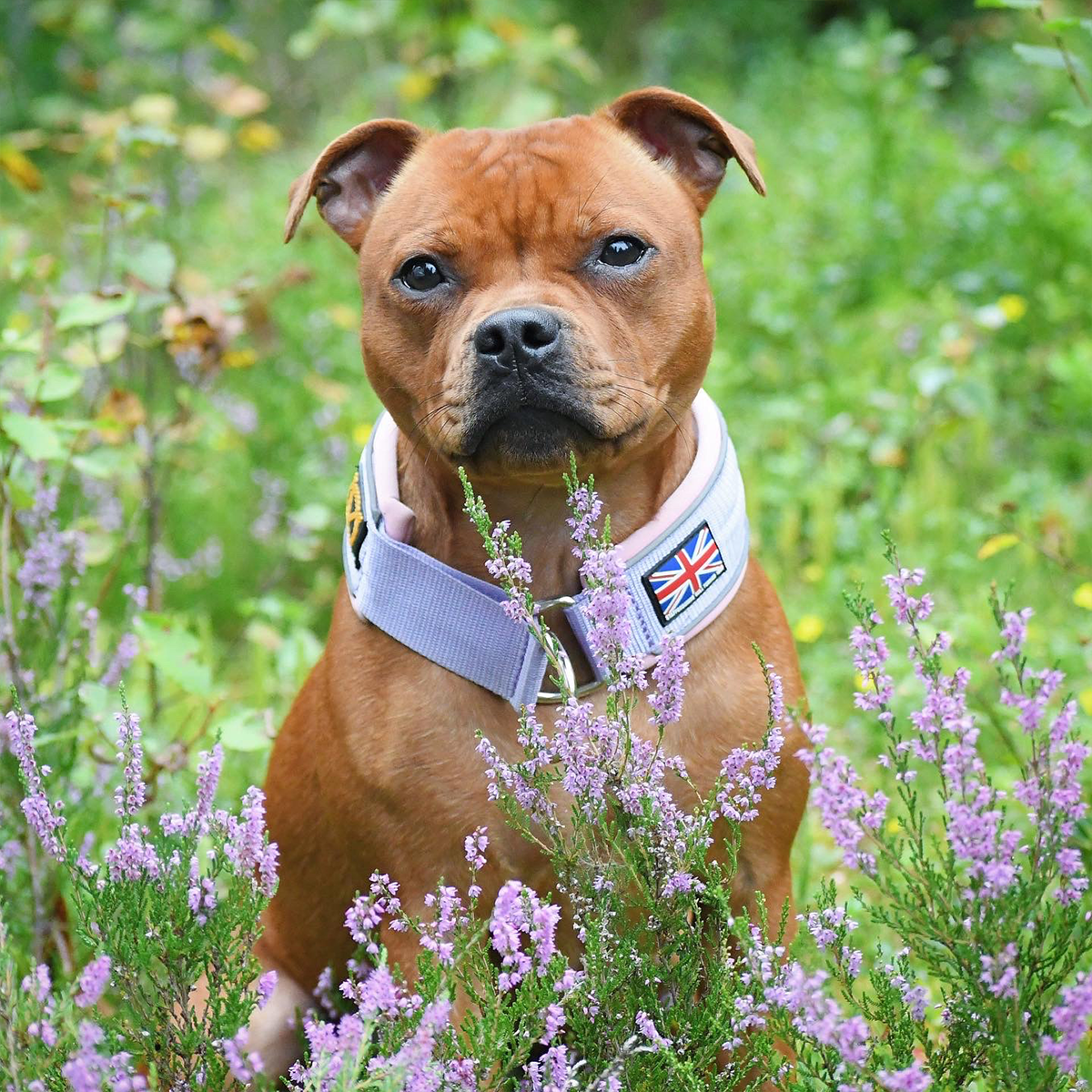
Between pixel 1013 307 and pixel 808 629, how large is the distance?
1931 millimetres

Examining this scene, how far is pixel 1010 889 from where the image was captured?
5.97 ft

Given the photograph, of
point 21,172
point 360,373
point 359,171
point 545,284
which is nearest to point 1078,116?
point 545,284

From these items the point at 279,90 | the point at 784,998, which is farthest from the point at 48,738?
the point at 279,90

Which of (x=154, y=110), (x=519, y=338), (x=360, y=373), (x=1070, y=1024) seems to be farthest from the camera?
(x=360, y=373)

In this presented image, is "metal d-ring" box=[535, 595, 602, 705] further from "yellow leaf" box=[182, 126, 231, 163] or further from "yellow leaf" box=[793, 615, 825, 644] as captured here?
"yellow leaf" box=[182, 126, 231, 163]

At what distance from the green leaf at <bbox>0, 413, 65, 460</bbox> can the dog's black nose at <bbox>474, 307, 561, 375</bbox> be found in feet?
3.15

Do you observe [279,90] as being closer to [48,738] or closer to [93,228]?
[93,228]

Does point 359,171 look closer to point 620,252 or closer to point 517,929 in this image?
point 620,252

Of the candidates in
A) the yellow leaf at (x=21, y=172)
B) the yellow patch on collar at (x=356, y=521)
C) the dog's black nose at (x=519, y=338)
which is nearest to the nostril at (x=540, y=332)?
the dog's black nose at (x=519, y=338)

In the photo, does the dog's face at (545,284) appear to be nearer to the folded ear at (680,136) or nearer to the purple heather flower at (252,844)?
the folded ear at (680,136)

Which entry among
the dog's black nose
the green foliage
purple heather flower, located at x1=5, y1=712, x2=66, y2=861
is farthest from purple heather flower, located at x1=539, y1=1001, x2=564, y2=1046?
the dog's black nose

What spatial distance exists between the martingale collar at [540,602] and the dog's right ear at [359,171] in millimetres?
704

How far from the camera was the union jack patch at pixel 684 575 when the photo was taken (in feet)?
8.14

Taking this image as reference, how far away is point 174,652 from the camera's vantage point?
3051mm
